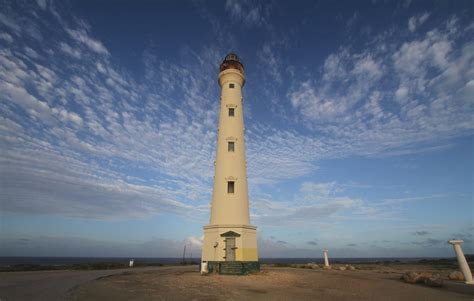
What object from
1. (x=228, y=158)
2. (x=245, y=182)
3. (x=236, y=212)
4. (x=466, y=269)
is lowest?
(x=466, y=269)

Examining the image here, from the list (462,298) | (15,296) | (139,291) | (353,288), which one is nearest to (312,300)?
(353,288)

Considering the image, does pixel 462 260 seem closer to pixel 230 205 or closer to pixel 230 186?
pixel 230 205

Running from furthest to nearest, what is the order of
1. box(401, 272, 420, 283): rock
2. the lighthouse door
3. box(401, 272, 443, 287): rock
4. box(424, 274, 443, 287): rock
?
the lighthouse door → box(401, 272, 420, 283): rock → box(401, 272, 443, 287): rock → box(424, 274, 443, 287): rock

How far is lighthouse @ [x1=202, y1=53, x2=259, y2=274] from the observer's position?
71.4ft

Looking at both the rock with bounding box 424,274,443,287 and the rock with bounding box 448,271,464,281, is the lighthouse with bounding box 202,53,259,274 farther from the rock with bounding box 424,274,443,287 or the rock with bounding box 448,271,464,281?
the rock with bounding box 448,271,464,281

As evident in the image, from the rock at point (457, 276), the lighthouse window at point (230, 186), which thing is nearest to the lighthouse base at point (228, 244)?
the lighthouse window at point (230, 186)

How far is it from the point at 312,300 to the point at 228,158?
15055 mm

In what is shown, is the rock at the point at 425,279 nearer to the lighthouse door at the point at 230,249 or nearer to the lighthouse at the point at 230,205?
the lighthouse at the point at 230,205

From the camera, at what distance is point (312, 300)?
10.8 metres

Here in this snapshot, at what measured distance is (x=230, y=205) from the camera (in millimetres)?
22828

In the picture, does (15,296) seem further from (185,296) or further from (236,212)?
(236,212)

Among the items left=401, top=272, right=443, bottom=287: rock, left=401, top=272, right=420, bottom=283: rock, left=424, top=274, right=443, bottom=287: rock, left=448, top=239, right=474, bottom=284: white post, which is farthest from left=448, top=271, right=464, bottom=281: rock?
left=424, top=274, right=443, bottom=287: rock

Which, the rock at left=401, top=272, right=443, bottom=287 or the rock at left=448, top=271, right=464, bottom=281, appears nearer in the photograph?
the rock at left=401, top=272, right=443, bottom=287

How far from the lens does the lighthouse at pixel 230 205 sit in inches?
856
